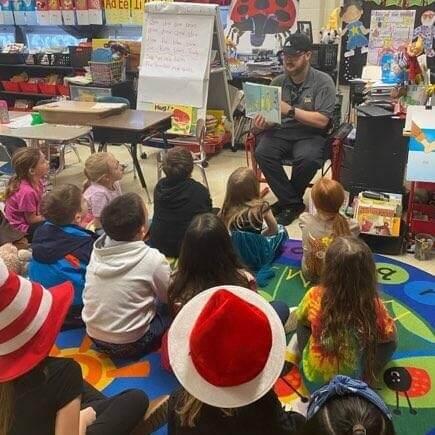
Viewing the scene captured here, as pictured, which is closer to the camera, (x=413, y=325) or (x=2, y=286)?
(x=2, y=286)

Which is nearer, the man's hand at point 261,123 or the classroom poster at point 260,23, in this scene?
the man's hand at point 261,123

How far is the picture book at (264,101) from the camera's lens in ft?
11.1

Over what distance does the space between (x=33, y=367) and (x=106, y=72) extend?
4164 mm

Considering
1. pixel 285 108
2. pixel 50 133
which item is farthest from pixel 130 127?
pixel 285 108

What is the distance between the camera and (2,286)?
45.3 inches

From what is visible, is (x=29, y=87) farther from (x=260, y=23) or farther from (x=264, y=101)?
(x=264, y=101)

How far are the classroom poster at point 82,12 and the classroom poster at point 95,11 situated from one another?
0.13ft

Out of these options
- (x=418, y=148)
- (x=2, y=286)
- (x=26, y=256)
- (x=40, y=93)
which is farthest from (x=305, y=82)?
(x=40, y=93)

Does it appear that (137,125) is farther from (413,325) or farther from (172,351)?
(172,351)

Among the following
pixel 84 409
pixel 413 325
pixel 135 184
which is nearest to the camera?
pixel 84 409

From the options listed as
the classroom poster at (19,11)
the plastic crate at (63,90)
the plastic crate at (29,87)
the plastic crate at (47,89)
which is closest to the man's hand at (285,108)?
the plastic crate at (63,90)

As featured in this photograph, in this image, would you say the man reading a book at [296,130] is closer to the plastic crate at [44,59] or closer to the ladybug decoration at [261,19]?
the ladybug decoration at [261,19]

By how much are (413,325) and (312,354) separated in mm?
762

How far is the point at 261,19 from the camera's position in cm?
501
